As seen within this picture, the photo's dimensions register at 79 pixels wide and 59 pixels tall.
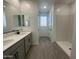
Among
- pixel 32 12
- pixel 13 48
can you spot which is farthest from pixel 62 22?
pixel 13 48

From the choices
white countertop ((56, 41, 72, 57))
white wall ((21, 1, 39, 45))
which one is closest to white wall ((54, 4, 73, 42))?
white countertop ((56, 41, 72, 57))

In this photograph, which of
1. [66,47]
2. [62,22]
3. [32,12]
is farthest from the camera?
[62,22]

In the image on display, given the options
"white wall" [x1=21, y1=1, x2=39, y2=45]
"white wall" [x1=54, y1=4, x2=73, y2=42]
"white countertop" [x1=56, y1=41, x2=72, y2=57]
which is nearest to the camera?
"white countertop" [x1=56, y1=41, x2=72, y2=57]

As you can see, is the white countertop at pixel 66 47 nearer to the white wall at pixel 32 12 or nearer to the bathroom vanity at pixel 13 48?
the bathroom vanity at pixel 13 48

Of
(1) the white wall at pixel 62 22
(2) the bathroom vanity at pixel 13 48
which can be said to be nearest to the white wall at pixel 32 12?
(1) the white wall at pixel 62 22

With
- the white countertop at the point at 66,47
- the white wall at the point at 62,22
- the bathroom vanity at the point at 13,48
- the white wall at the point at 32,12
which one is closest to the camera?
the bathroom vanity at the point at 13,48

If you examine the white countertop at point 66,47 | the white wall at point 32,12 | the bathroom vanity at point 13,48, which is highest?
the white wall at point 32,12

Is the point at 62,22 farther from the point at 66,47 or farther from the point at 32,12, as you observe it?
the point at 66,47

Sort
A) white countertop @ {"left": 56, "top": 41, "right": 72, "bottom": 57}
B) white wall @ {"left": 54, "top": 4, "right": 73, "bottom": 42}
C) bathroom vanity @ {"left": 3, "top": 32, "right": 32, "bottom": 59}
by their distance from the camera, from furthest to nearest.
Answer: white wall @ {"left": 54, "top": 4, "right": 73, "bottom": 42}
white countertop @ {"left": 56, "top": 41, "right": 72, "bottom": 57}
bathroom vanity @ {"left": 3, "top": 32, "right": 32, "bottom": 59}

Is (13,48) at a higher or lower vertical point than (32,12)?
lower

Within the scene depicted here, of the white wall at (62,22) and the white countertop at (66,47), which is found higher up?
the white wall at (62,22)

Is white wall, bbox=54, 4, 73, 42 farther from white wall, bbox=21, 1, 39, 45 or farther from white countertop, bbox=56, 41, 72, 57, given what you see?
white wall, bbox=21, 1, 39, 45

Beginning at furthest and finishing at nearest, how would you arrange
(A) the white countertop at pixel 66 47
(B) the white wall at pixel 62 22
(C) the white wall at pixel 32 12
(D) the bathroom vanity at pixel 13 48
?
(B) the white wall at pixel 62 22, (C) the white wall at pixel 32 12, (A) the white countertop at pixel 66 47, (D) the bathroom vanity at pixel 13 48

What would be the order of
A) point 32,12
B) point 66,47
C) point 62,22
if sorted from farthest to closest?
point 62,22 → point 32,12 → point 66,47
